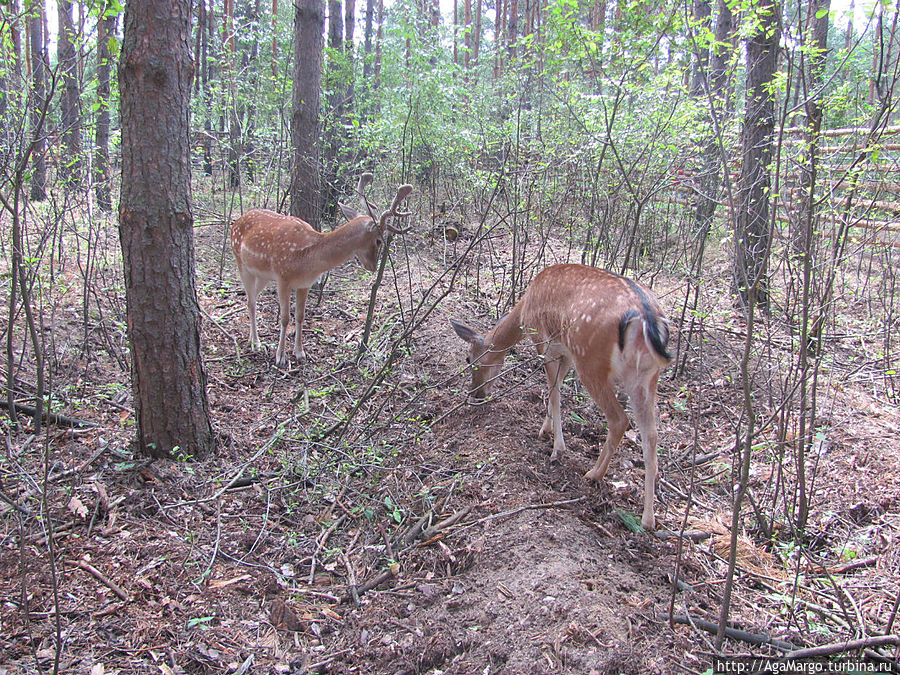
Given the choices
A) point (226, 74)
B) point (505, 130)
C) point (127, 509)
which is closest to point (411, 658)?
point (127, 509)

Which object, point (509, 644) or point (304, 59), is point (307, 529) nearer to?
point (509, 644)

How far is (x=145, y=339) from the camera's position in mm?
3961

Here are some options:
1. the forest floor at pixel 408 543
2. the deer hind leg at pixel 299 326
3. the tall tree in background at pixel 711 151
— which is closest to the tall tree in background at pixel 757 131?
the tall tree in background at pixel 711 151

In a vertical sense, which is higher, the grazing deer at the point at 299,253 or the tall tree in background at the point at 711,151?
the tall tree in background at the point at 711,151

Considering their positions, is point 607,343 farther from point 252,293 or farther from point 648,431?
point 252,293

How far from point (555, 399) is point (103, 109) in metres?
7.71

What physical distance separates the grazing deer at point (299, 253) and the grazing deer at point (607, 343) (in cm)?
249

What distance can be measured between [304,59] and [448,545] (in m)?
7.78

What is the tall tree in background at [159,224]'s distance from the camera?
147 inches

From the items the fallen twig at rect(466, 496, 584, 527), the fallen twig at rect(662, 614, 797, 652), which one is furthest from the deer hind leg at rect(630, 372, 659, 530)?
the fallen twig at rect(662, 614, 797, 652)

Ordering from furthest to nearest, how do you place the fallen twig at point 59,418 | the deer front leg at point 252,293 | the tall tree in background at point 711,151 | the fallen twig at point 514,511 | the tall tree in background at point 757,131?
the deer front leg at point 252,293, the tall tree in background at point 757,131, the tall tree in background at point 711,151, the fallen twig at point 59,418, the fallen twig at point 514,511

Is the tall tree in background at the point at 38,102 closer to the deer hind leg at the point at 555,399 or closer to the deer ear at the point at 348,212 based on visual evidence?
the deer ear at the point at 348,212

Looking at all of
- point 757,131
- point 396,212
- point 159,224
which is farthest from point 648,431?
point 757,131

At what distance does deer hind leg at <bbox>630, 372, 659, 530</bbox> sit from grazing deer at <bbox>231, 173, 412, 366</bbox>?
3634 millimetres
